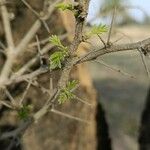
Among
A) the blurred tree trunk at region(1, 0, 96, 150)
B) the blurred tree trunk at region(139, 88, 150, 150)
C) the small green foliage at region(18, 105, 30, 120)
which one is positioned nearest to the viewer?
the small green foliage at region(18, 105, 30, 120)

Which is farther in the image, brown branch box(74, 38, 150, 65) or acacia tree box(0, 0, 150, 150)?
acacia tree box(0, 0, 150, 150)

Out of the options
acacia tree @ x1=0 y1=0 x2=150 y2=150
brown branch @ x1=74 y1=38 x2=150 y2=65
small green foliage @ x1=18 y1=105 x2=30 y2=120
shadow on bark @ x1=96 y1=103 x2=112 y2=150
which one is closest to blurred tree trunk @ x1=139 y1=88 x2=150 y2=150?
shadow on bark @ x1=96 y1=103 x2=112 y2=150

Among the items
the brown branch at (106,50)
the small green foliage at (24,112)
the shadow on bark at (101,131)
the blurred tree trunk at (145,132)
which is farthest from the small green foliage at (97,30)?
the blurred tree trunk at (145,132)

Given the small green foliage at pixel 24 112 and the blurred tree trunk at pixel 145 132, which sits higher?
the small green foliage at pixel 24 112

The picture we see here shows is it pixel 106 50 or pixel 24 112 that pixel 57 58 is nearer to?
pixel 106 50

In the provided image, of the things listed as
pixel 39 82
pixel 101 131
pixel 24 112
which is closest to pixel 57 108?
pixel 39 82

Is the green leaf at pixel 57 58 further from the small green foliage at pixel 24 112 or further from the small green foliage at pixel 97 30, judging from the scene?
the small green foliage at pixel 24 112

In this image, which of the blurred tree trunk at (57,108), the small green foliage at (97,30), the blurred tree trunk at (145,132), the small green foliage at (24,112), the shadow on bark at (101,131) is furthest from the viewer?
the blurred tree trunk at (145,132)

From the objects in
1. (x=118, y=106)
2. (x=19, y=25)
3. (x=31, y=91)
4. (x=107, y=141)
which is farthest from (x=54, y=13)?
(x=118, y=106)

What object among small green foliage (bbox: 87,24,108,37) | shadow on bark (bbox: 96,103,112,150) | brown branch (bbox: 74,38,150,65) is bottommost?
shadow on bark (bbox: 96,103,112,150)

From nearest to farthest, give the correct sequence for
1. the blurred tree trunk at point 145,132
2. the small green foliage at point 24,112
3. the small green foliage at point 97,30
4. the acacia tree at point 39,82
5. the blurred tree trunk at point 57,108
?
the small green foliage at point 97,30 → the small green foliage at point 24,112 → the acacia tree at point 39,82 → the blurred tree trunk at point 57,108 → the blurred tree trunk at point 145,132

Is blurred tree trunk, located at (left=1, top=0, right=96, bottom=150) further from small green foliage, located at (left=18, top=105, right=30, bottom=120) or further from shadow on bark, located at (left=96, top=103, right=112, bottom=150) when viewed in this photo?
small green foliage, located at (left=18, top=105, right=30, bottom=120)
